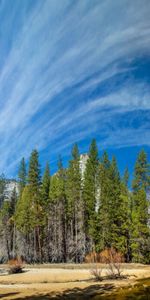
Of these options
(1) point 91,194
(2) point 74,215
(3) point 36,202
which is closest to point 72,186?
(1) point 91,194

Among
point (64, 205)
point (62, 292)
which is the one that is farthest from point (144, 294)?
point (64, 205)

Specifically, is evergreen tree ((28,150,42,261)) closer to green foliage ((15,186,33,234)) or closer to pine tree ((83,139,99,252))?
green foliage ((15,186,33,234))

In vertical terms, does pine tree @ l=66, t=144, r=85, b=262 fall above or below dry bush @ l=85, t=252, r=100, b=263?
above

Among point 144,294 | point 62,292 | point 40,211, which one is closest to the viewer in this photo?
point 144,294

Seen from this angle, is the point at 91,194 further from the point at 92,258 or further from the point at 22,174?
the point at 22,174

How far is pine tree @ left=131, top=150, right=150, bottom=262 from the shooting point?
40.3m

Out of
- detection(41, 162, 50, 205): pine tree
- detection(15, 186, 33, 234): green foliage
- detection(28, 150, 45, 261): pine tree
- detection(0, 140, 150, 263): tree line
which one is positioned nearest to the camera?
detection(0, 140, 150, 263): tree line

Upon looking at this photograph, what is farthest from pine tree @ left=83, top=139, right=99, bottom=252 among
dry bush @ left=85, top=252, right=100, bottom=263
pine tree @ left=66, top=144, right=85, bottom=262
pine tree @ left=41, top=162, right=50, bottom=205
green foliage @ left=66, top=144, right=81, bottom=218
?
pine tree @ left=41, top=162, right=50, bottom=205

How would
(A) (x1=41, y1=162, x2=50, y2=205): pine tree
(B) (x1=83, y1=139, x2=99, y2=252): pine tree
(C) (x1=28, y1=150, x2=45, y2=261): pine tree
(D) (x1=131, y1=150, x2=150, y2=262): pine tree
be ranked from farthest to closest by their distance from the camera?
(A) (x1=41, y1=162, x2=50, y2=205): pine tree, (C) (x1=28, y1=150, x2=45, y2=261): pine tree, (B) (x1=83, y1=139, x2=99, y2=252): pine tree, (D) (x1=131, y1=150, x2=150, y2=262): pine tree

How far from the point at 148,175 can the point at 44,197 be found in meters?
19.9

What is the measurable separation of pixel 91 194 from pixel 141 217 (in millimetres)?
11513

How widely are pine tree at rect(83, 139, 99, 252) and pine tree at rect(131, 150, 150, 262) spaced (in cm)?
682

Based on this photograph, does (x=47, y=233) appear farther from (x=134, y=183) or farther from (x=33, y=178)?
(x=134, y=183)

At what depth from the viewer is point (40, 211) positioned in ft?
175
